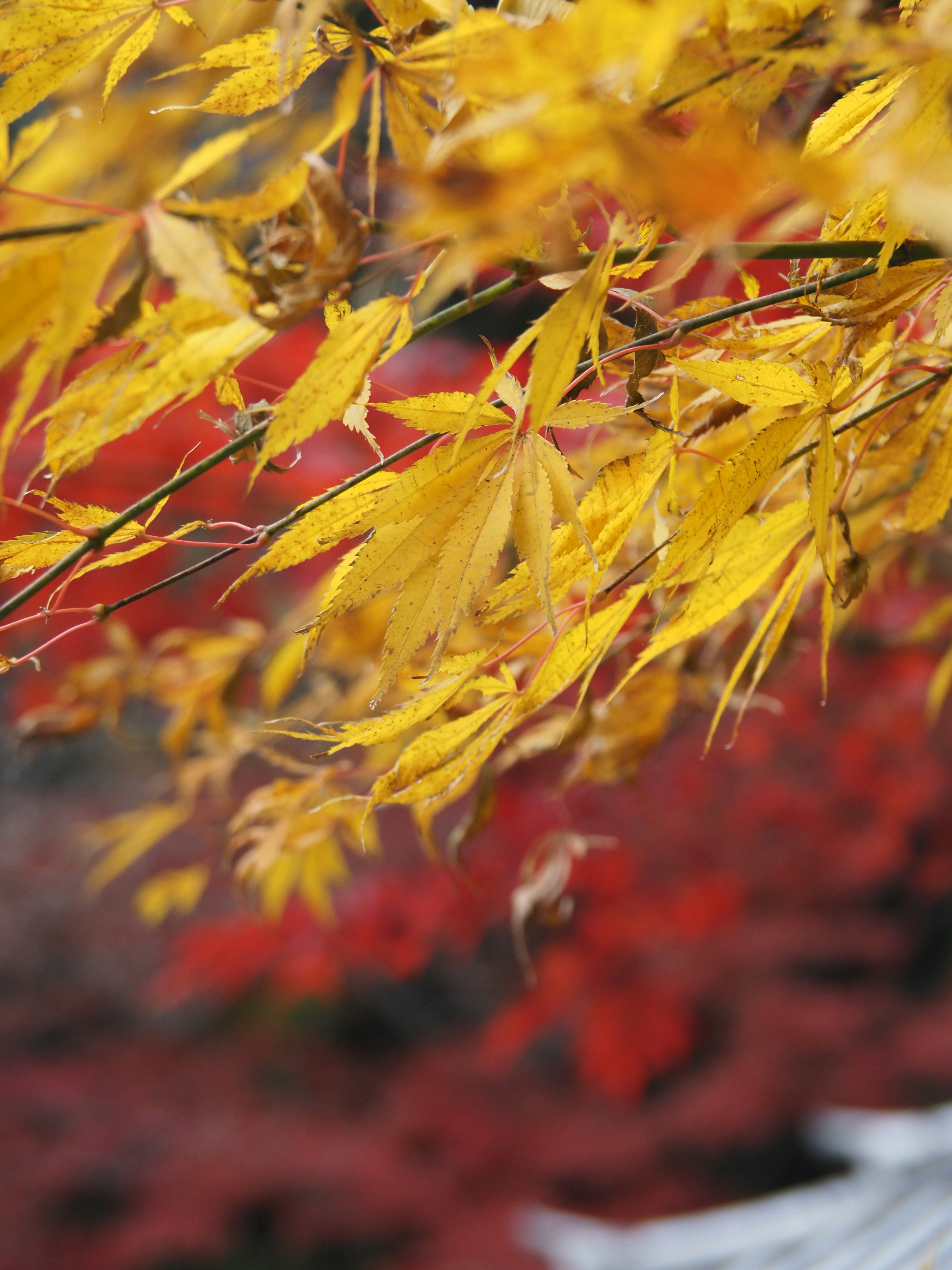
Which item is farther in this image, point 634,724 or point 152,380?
point 634,724

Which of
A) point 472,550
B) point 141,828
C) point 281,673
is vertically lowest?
point 141,828

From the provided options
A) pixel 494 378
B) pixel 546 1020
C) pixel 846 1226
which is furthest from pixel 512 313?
pixel 546 1020

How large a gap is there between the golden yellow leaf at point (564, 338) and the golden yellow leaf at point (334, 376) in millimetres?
53

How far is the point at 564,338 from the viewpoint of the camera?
0.94ft

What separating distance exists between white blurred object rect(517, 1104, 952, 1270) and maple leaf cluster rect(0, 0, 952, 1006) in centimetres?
75

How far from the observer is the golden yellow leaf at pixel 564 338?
0.93ft

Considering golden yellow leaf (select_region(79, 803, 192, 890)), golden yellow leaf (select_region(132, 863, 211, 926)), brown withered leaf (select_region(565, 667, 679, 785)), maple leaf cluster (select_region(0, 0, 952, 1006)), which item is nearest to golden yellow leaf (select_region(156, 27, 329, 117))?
maple leaf cluster (select_region(0, 0, 952, 1006))

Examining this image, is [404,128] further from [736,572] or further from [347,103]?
[736,572]

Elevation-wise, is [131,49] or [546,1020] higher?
[131,49]

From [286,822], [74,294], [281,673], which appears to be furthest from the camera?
[281,673]

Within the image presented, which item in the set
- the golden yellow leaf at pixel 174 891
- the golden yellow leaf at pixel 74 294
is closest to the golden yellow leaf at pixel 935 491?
the golden yellow leaf at pixel 74 294

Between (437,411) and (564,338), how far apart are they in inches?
3.1

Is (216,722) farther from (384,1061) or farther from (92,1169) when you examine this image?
(384,1061)

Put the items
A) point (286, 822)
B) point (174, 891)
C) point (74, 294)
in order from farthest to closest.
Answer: point (174, 891) < point (286, 822) < point (74, 294)
